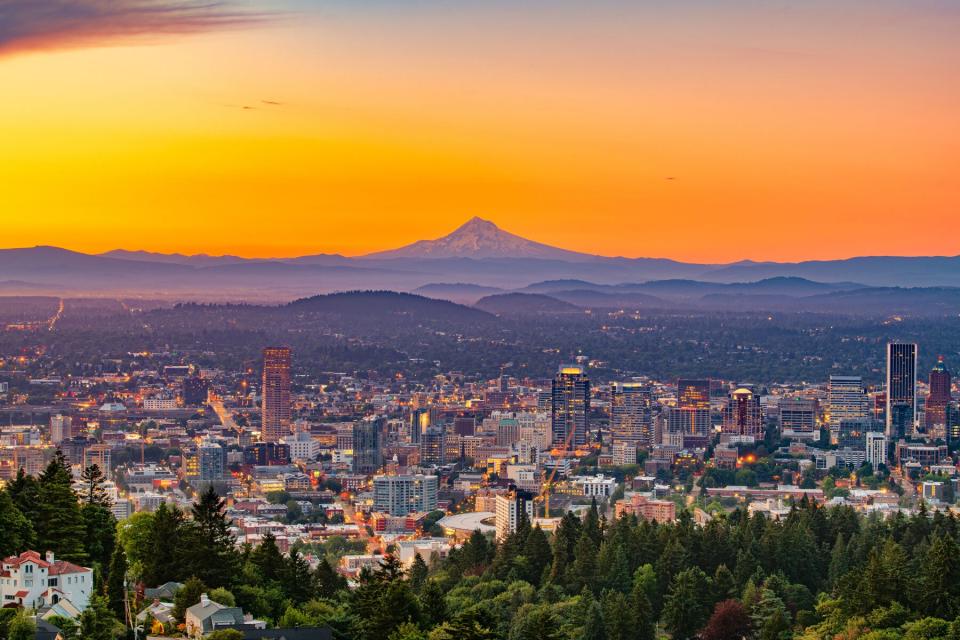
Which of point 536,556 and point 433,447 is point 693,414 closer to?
point 433,447

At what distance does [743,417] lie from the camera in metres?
88.6

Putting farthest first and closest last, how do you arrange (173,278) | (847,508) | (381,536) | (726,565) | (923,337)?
(173,278) → (923,337) → (381,536) → (847,508) → (726,565)

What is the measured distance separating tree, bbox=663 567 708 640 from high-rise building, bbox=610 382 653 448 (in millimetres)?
54728

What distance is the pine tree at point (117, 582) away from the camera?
21.5 m

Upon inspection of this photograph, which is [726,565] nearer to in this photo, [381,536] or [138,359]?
[381,536]

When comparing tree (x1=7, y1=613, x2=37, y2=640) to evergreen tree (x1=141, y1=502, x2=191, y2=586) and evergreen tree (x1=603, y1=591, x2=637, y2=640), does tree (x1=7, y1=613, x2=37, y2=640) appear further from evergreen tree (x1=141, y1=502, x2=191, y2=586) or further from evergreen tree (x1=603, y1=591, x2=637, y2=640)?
evergreen tree (x1=603, y1=591, x2=637, y2=640)

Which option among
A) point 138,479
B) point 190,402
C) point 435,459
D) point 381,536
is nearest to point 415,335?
point 190,402

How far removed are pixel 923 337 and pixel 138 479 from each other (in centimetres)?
9263

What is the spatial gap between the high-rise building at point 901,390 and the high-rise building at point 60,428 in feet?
127

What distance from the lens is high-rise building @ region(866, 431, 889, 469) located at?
74688 millimetres

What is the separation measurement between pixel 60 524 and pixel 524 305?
6565 inches

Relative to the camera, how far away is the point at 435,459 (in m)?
79.8

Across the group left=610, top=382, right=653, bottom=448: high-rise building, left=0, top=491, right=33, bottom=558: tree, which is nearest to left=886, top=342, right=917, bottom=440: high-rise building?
left=610, top=382, right=653, bottom=448: high-rise building

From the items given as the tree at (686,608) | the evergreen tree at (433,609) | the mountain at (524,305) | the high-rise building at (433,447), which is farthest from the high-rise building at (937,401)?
the mountain at (524,305)
